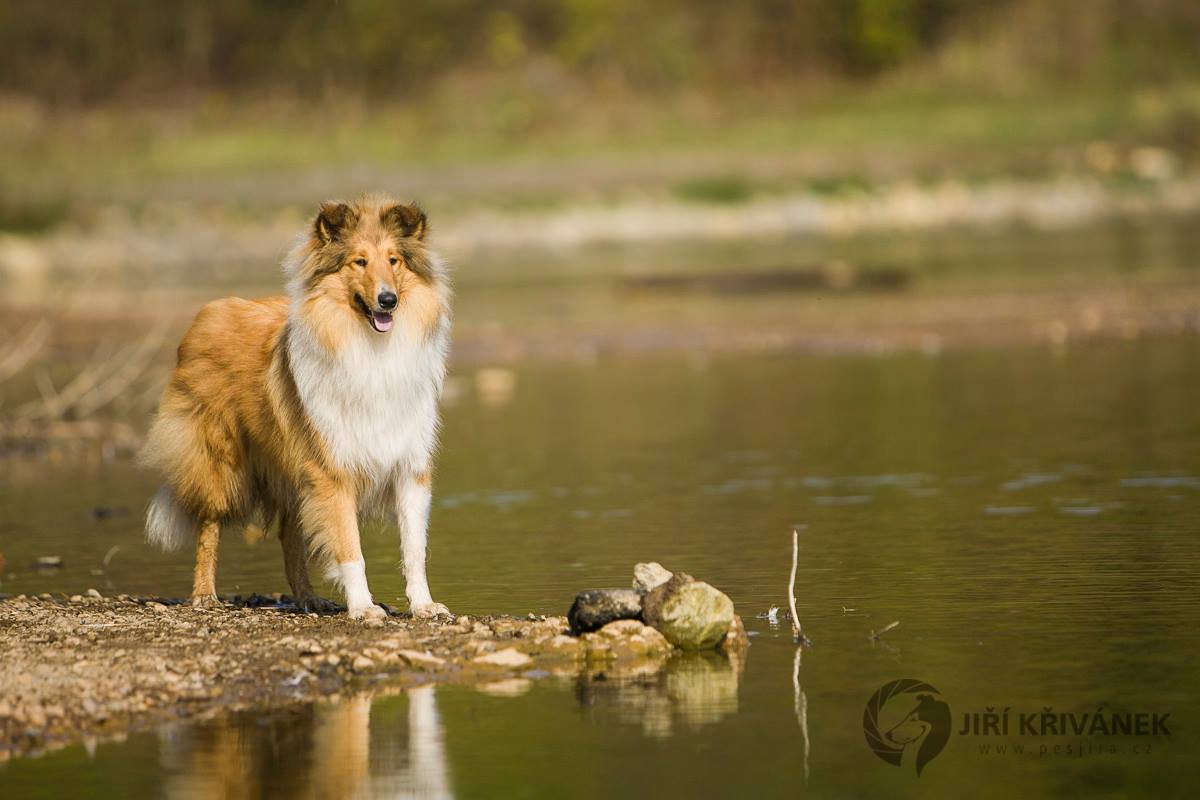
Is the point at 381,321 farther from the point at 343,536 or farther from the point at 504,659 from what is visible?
the point at 504,659

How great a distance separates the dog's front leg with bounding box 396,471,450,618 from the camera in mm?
9094

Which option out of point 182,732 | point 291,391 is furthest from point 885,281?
point 182,732

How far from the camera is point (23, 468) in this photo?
655 inches

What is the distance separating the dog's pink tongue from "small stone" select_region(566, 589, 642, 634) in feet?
4.86

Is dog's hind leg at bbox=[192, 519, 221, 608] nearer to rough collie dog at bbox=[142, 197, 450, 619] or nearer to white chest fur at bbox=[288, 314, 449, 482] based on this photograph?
rough collie dog at bbox=[142, 197, 450, 619]

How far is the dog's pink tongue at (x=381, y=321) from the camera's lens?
8.79 metres

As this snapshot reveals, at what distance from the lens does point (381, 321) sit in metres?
8.80

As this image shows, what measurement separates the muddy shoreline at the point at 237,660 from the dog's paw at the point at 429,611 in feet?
0.27

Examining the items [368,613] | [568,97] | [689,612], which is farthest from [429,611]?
[568,97]

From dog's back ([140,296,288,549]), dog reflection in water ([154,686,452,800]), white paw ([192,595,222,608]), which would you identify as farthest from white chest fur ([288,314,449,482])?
dog reflection in water ([154,686,452,800])

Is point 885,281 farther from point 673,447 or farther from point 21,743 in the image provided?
point 21,743

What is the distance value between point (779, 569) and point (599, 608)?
2.21 meters

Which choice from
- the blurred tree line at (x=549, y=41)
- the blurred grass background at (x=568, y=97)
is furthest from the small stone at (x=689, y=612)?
the blurred tree line at (x=549, y=41)

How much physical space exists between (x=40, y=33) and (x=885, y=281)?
154ft
